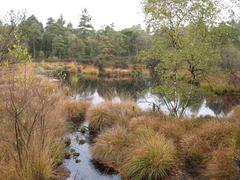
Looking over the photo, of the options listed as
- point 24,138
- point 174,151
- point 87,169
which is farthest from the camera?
point 87,169

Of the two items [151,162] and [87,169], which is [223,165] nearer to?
[151,162]

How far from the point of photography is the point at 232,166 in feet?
20.4

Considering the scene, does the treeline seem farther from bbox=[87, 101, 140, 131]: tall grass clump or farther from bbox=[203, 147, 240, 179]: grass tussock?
bbox=[203, 147, 240, 179]: grass tussock

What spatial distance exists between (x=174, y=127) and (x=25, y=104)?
4350 millimetres

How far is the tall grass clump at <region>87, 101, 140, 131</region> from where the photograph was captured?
11.6 metres

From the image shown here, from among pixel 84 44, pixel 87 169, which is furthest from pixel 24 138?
pixel 84 44

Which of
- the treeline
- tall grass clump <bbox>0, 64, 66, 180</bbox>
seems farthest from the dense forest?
the treeline

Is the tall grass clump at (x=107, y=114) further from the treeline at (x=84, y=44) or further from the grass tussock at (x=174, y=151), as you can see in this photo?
the treeline at (x=84, y=44)

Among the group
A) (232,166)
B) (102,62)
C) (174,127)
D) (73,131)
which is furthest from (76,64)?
(232,166)

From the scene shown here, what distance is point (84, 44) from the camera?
51.1m

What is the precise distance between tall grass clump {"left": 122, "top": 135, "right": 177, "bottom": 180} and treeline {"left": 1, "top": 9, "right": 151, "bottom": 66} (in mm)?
38707

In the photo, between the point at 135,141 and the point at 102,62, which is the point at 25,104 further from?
the point at 102,62

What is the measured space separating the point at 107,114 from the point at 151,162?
5.07 meters

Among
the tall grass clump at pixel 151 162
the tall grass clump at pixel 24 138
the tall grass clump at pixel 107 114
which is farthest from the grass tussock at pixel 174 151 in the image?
the tall grass clump at pixel 107 114
